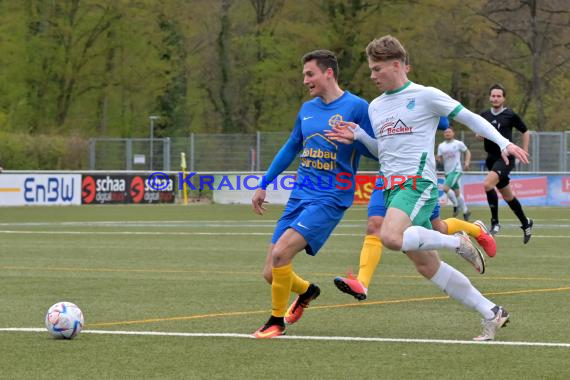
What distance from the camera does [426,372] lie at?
701 centimetres

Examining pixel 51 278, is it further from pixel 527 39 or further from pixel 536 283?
Answer: pixel 527 39

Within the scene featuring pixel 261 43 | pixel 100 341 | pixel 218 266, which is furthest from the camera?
pixel 261 43

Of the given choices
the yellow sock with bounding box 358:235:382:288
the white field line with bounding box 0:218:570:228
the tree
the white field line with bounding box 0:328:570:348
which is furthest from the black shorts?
the tree

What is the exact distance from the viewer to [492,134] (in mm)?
8156

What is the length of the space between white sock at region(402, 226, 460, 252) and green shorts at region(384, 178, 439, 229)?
10.9 inches

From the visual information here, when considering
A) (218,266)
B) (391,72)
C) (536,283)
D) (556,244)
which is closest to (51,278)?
(218,266)

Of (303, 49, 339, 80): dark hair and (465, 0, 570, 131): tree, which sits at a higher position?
(465, 0, 570, 131): tree

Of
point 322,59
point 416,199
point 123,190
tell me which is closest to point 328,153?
point 322,59

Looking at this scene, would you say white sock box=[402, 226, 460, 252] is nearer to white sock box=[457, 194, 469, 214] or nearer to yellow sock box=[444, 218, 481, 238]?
yellow sock box=[444, 218, 481, 238]

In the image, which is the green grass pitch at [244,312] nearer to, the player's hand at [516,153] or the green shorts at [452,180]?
the player's hand at [516,153]

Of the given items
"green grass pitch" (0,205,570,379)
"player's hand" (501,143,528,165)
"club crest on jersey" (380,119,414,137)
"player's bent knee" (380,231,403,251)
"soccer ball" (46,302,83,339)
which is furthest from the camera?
"club crest on jersey" (380,119,414,137)

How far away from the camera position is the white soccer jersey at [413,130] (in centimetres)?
859

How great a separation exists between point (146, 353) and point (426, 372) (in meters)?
1.85

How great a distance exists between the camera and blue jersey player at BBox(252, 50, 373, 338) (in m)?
9.02
